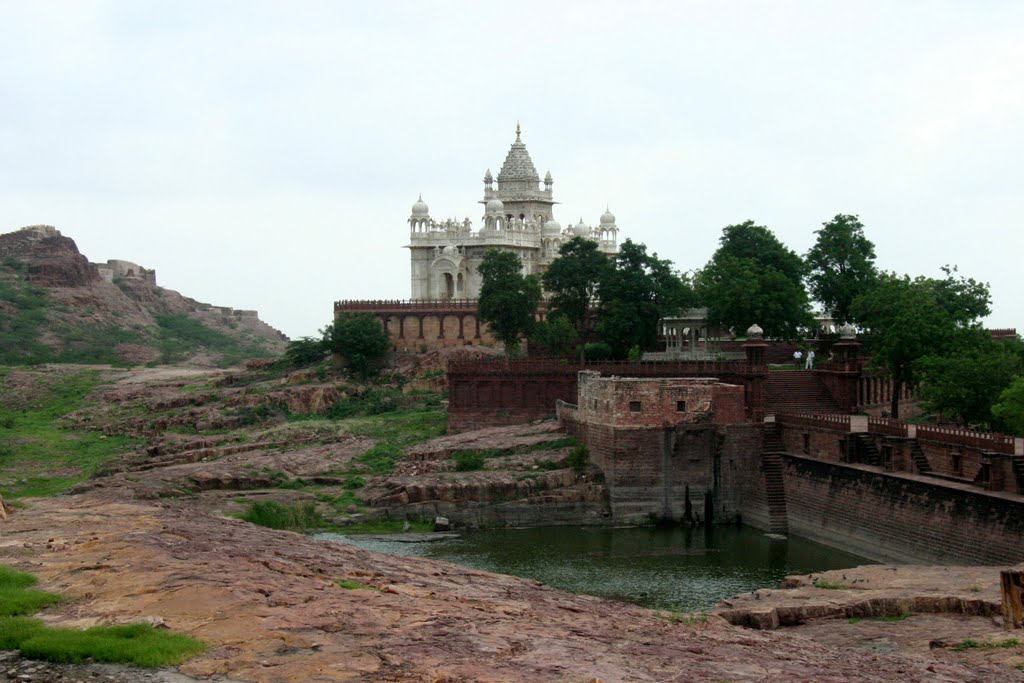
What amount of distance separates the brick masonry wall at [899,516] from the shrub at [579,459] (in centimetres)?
761

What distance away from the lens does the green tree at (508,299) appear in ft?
247

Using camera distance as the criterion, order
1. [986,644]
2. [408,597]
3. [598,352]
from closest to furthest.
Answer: [986,644]
[408,597]
[598,352]

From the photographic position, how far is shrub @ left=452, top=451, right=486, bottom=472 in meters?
57.3

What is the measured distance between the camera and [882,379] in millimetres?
63406

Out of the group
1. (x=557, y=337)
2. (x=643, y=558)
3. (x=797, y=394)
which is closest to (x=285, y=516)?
(x=643, y=558)

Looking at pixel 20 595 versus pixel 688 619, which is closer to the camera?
pixel 20 595

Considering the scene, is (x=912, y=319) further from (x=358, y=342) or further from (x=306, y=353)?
Result: (x=306, y=353)

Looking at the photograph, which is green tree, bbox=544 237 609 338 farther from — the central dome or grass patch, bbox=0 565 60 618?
grass patch, bbox=0 565 60 618

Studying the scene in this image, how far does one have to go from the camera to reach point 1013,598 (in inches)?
1161

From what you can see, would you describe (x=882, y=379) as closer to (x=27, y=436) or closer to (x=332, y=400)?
(x=332, y=400)

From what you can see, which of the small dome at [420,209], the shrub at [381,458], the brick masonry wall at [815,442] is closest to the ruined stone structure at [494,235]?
the small dome at [420,209]

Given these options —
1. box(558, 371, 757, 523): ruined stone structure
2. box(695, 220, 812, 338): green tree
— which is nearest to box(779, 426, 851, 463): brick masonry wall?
box(558, 371, 757, 523): ruined stone structure

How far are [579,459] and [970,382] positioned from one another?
14739 mm

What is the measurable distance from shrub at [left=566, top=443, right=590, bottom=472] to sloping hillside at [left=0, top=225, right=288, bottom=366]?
64579mm
